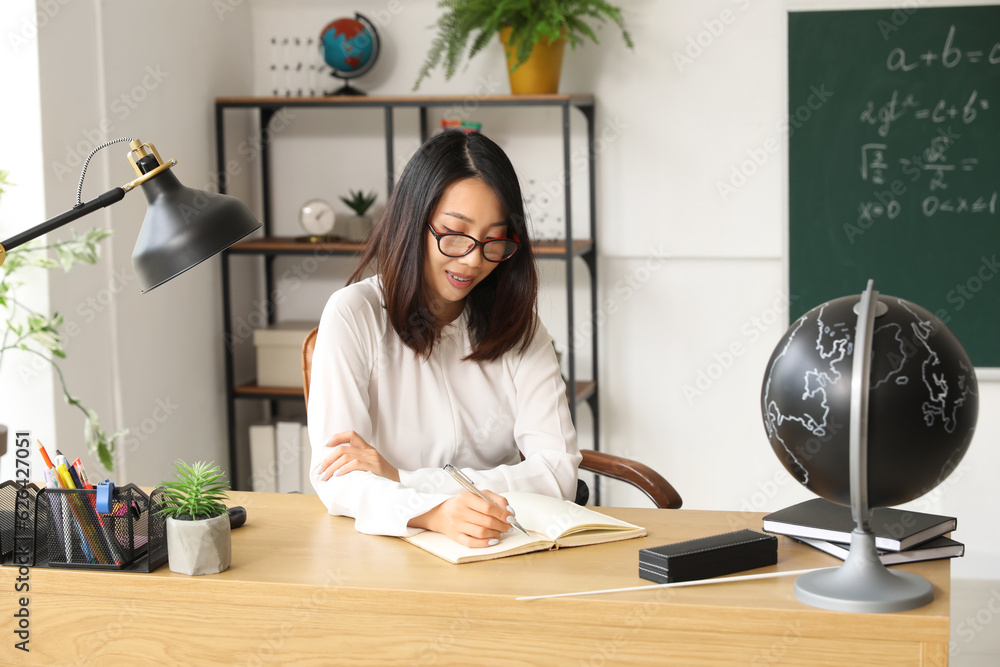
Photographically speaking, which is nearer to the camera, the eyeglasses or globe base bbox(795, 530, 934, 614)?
globe base bbox(795, 530, 934, 614)

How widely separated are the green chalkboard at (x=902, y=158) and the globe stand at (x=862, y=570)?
2.21 metres

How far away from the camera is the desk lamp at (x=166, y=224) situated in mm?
1275

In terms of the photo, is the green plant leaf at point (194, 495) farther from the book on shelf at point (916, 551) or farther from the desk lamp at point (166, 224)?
the book on shelf at point (916, 551)

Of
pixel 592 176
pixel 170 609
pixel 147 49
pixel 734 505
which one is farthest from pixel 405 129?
pixel 170 609

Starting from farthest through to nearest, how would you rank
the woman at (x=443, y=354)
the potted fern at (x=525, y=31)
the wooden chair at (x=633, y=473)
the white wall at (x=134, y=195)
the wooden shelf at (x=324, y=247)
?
1. the wooden shelf at (x=324, y=247)
2. the potted fern at (x=525, y=31)
3. the white wall at (x=134, y=195)
4. the wooden chair at (x=633, y=473)
5. the woman at (x=443, y=354)

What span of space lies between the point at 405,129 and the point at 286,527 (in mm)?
2225

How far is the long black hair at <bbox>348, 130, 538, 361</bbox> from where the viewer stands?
1812 mm

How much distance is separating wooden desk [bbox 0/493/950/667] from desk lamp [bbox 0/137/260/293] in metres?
0.43

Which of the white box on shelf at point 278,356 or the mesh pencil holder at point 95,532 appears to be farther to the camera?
the white box on shelf at point 278,356

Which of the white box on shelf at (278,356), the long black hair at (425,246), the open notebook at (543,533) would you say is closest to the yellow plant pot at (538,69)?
the white box on shelf at (278,356)

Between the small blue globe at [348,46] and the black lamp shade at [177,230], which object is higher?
the small blue globe at [348,46]

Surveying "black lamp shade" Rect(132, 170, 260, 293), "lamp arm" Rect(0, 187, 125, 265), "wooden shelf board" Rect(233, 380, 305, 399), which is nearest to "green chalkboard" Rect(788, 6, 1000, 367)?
"wooden shelf board" Rect(233, 380, 305, 399)

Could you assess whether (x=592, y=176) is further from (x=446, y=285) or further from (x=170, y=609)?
(x=170, y=609)

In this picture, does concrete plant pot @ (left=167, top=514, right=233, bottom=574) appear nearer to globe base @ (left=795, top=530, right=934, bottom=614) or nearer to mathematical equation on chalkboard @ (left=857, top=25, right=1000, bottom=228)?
globe base @ (left=795, top=530, right=934, bottom=614)
